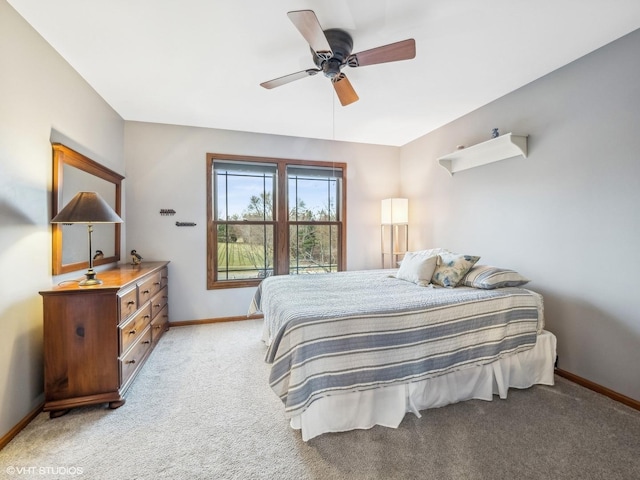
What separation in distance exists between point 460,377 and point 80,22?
3.58m

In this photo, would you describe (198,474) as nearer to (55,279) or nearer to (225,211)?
(55,279)

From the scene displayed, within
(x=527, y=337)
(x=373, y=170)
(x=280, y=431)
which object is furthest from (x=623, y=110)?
(x=280, y=431)

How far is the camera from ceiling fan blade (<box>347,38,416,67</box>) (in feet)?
5.99

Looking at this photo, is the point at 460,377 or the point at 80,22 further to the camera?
the point at 460,377

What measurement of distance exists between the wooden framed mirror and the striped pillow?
3395 mm

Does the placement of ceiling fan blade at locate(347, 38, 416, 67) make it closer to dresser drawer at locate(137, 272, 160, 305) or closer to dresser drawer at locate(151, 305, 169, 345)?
dresser drawer at locate(137, 272, 160, 305)

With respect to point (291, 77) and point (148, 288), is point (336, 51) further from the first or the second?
point (148, 288)

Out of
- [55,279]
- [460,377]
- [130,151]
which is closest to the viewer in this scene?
[460,377]

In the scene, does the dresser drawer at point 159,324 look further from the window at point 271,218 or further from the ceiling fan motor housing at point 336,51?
the ceiling fan motor housing at point 336,51

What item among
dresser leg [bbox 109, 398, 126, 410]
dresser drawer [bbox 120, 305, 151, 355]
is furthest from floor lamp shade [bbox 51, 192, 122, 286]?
dresser leg [bbox 109, 398, 126, 410]

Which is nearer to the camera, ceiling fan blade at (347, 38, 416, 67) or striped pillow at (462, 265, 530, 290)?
ceiling fan blade at (347, 38, 416, 67)

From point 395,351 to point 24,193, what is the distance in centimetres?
264

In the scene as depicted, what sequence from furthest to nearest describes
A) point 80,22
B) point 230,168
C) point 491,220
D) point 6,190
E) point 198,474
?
Result: 1. point 230,168
2. point 491,220
3. point 80,22
4. point 6,190
5. point 198,474

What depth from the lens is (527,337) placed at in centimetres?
227
